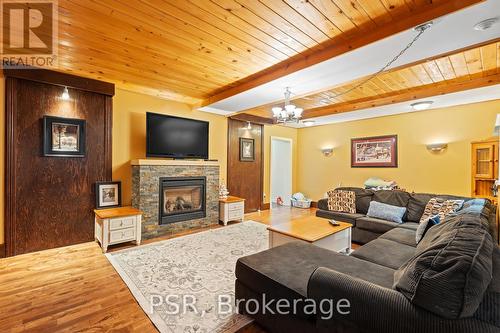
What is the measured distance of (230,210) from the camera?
15.8ft

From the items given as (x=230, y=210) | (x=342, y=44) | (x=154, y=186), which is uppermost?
(x=342, y=44)

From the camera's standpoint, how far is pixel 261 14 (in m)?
1.99

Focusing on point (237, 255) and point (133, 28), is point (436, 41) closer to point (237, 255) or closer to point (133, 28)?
point (133, 28)

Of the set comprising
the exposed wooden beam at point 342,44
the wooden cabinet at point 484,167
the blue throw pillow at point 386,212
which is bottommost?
the blue throw pillow at point 386,212

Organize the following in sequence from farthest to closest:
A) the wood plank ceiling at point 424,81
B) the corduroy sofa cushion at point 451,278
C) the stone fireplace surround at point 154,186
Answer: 1. the stone fireplace surround at point 154,186
2. the wood plank ceiling at point 424,81
3. the corduroy sofa cushion at point 451,278

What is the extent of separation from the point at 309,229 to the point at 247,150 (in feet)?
10.8

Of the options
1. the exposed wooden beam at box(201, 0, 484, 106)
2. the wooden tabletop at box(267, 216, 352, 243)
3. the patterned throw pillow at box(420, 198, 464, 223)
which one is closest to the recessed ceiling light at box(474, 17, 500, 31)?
the exposed wooden beam at box(201, 0, 484, 106)

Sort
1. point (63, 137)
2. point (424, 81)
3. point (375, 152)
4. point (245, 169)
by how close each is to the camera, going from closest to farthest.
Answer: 1. point (63, 137)
2. point (424, 81)
3. point (375, 152)
4. point (245, 169)

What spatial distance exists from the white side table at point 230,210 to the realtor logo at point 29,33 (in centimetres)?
348

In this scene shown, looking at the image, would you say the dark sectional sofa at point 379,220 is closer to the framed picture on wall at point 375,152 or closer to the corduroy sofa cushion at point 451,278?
the framed picture on wall at point 375,152

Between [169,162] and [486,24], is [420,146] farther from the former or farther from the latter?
[169,162]

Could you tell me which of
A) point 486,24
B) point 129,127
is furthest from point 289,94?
point 129,127

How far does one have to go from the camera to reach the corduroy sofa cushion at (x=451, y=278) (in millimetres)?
980

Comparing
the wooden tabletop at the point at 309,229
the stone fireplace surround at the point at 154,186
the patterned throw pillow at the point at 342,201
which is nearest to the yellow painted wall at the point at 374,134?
the stone fireplace surround at the point at 154,186
